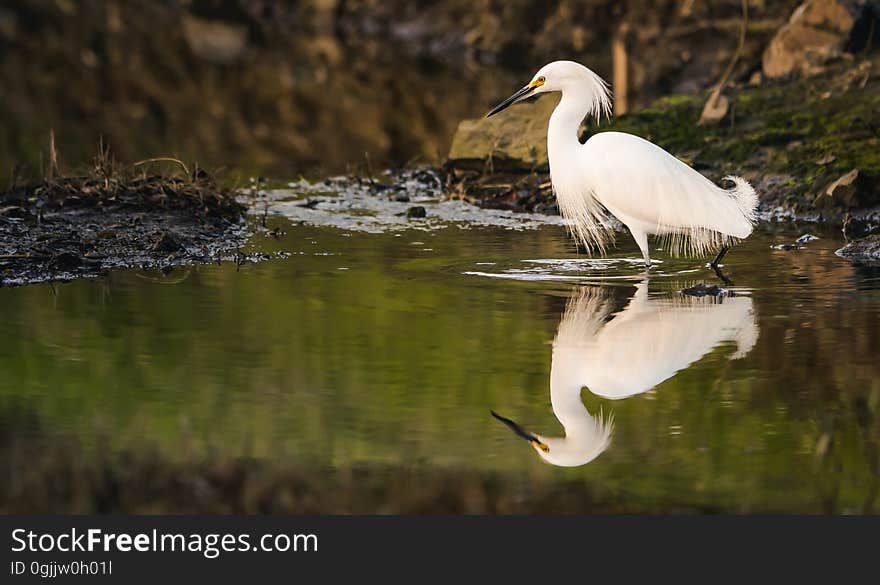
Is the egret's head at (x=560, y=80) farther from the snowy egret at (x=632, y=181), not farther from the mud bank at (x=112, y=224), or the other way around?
the mud bank at (x=112, y=224)

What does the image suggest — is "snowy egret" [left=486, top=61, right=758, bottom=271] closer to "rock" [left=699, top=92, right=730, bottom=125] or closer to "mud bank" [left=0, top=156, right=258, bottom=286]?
"mud bank" [left=0, top=156, right=258, bottom=286]

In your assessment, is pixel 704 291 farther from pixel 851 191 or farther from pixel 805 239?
pixel 851 191

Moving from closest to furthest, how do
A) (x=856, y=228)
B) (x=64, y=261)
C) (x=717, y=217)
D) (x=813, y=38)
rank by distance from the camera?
(x=64, y=261)
(x=717, y=217)
(x=856, y=228)
(x=813, y=38)

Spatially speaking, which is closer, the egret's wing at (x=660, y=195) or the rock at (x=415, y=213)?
the egret's wing at (x=660, y=195)

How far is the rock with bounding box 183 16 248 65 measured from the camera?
110 feet

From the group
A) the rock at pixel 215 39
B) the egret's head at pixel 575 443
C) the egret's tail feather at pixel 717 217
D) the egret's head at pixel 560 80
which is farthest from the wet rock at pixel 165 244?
the rock at pixel 215 39

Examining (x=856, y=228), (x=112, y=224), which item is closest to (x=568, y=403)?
(x=112, y=224)

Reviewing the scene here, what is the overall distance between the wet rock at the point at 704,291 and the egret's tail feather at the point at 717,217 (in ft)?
3.14

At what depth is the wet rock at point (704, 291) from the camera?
9.32 m

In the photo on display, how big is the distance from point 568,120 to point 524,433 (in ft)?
16.7

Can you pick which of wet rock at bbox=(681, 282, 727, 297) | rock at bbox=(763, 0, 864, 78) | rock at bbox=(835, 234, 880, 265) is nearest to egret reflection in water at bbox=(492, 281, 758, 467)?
wet rock at bbox=(681, 282, 727, 297)

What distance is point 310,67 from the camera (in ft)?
102

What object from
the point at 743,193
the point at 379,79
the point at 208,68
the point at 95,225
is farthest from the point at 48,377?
the point at 208,68

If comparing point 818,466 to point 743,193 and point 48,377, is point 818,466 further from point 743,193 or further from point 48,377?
point 743,193
